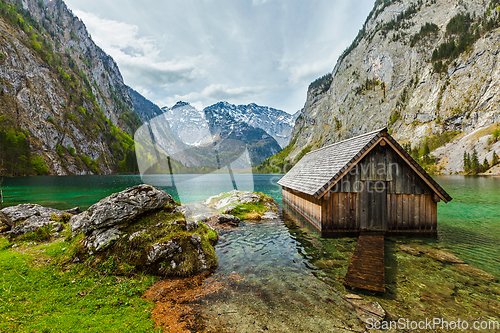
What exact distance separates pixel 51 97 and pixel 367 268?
187530 millimetres

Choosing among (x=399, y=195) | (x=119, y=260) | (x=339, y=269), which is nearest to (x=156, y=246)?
(x=119, y=260)

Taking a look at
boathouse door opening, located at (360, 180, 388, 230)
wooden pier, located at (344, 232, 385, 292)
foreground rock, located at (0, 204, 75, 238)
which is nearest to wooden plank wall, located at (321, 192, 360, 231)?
boathouse door opening, located at (360, 180, 388, 230)

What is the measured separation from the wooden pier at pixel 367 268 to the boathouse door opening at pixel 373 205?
232 centimetres

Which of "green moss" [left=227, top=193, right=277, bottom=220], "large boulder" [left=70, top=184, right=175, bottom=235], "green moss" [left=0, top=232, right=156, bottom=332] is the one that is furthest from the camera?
"green moss" [left=227, top=193, right=277, bottom=220]

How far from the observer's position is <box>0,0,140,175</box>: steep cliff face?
11062 cm

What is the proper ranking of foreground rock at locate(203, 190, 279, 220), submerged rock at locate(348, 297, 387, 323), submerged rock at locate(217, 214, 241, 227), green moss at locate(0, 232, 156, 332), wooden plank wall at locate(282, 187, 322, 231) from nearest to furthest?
green moss at locate(0, 232, 156, 332)
submerged rock at locate(348, 297, 387, 323)
wooden plank wall at locate(282, 187, 322, 231)
submerged rock at locate(217, 214, 241, 227)
foreground rock at locate(203, 190, 279, 220)

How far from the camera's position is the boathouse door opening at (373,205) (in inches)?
588

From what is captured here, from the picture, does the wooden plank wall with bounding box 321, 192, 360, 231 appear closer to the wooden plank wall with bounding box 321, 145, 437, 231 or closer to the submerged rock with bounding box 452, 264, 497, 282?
the wooden plank wall with bounding box 321, 145, 437, 231

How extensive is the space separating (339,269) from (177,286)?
7.37m

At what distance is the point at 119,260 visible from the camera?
26.9ft

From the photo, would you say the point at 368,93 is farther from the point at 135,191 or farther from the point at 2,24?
the point at 2,24

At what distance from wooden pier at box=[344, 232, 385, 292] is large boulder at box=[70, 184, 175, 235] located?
31.1ft

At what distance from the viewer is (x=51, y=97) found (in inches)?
5197

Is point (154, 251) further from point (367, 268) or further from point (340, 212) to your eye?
point (340, 212)
